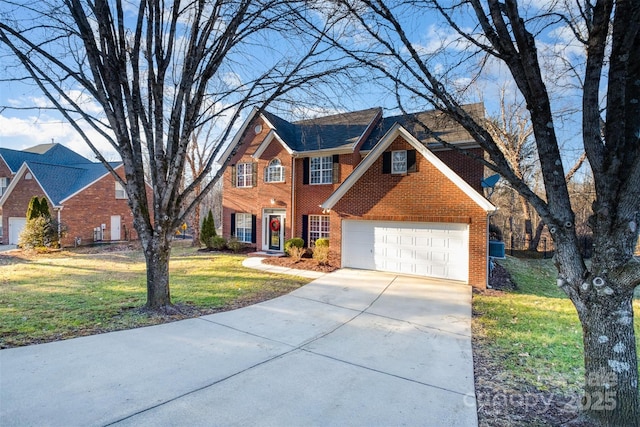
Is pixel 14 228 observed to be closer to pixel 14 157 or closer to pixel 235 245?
pixel 14 157

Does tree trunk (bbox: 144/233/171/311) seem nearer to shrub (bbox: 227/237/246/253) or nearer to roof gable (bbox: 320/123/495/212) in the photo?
roof gable (bbox: 320/123/495/212)

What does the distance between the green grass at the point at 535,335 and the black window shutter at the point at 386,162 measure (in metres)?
5.13

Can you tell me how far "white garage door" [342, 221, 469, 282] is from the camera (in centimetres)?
1041

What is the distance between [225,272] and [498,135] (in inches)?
730

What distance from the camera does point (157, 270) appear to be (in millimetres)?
6430

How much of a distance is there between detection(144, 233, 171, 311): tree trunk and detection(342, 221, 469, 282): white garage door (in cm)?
730

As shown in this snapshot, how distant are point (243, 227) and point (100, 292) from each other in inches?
403

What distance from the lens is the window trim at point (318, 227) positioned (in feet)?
51.1

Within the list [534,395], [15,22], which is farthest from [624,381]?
[15,22]

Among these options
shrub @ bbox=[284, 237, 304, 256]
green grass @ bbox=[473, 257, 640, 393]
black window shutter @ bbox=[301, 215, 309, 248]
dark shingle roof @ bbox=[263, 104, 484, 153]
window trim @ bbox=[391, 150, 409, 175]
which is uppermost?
dark shingle roof @ bbox=[263, 104, 484, 153]

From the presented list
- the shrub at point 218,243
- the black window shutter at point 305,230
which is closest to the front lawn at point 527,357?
the black window shutter at point 305,230

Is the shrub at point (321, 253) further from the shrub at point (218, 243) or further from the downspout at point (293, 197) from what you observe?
the shrub at point (218, 243)

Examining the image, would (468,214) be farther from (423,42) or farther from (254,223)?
(254,223)

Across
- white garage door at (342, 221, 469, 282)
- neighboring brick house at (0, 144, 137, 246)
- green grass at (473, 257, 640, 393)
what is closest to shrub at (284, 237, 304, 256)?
white garage door at (342, 221, 469, 282)
